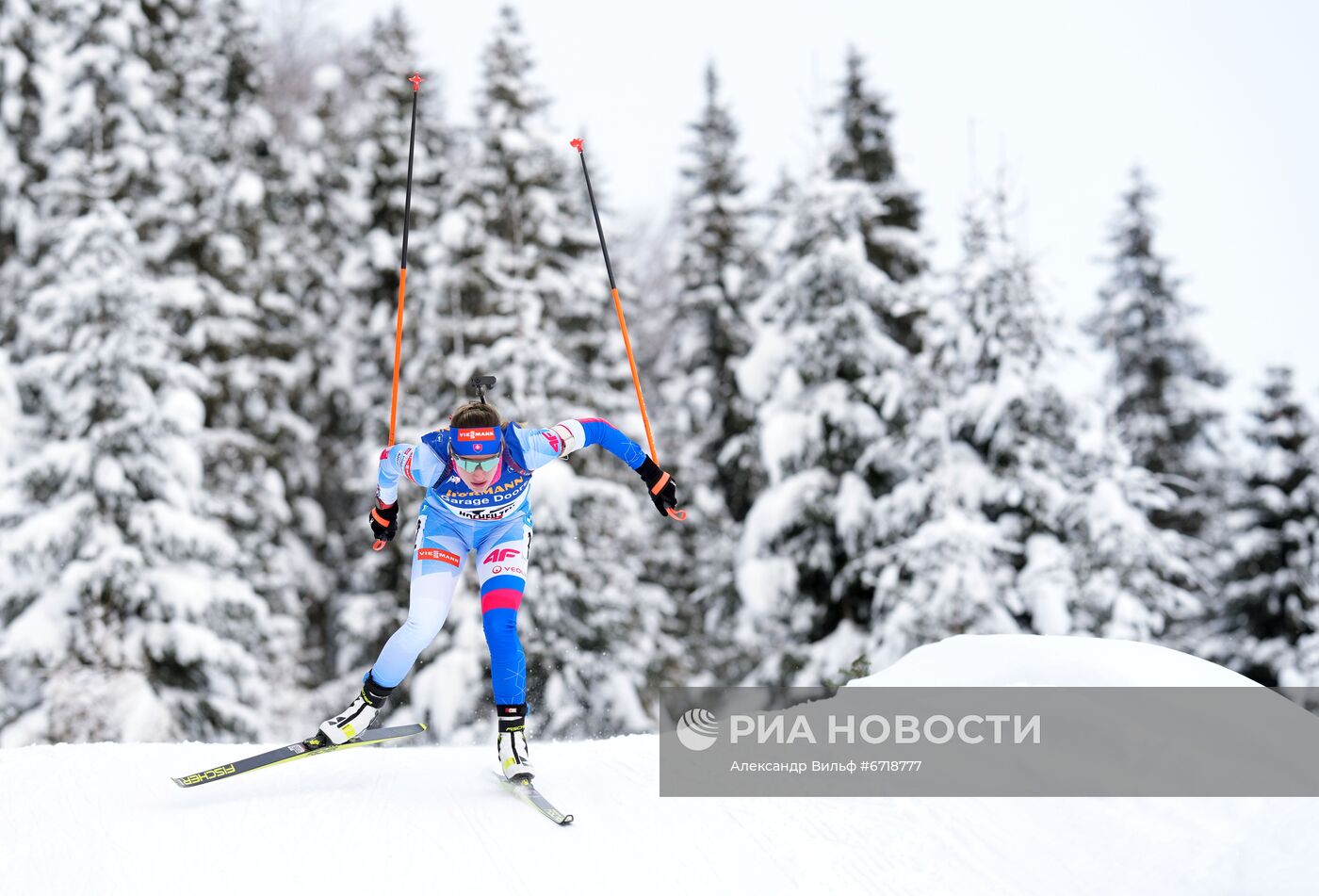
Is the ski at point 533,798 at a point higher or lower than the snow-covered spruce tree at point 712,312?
lower

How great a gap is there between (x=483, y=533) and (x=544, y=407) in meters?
10.0

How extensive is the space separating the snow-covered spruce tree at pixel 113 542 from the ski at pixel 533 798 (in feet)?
29.1

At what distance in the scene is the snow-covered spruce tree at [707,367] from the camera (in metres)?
21.0

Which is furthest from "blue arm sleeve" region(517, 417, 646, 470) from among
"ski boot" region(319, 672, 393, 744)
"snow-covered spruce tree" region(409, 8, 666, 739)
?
"snow-covered spruce tree" region(409, 8, 666, 739)

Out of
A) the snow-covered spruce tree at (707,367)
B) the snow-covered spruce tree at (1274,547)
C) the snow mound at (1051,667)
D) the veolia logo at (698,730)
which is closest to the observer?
the snow mound at (1051,667)

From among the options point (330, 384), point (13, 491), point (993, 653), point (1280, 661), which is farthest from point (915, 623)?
point (330, 384)

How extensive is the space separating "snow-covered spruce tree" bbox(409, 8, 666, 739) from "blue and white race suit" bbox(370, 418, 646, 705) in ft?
30.9

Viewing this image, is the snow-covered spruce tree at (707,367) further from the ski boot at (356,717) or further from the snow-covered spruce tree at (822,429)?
the ski boot at (356,717)

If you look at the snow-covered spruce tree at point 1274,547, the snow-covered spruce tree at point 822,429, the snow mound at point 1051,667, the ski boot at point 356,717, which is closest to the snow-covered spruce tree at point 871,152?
the snow-covered spruce tree at point 822,429

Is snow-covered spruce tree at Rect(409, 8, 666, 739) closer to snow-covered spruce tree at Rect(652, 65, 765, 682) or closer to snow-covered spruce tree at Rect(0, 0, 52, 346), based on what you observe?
snow-covered spruce tree at Rect(652, 65, 765, 682)

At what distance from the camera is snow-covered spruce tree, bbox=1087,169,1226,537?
22.3 m

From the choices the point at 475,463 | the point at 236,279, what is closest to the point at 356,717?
the point at 475,463

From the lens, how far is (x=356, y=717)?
5.42 m

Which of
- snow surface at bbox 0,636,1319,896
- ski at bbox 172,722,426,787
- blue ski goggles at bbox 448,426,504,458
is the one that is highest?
Result: blue ski goggles at bbox 448,426,504,458
